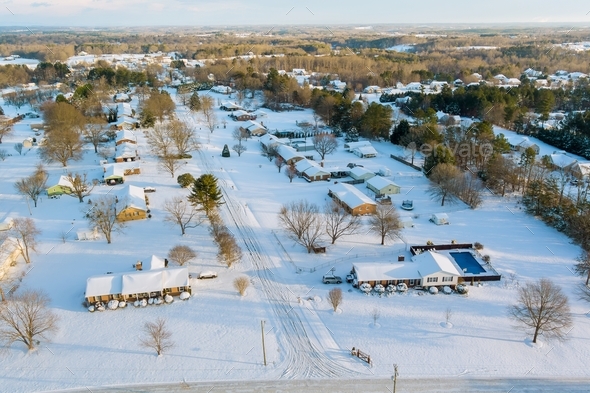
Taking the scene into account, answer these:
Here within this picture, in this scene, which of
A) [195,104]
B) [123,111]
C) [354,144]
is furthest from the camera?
[195,104]

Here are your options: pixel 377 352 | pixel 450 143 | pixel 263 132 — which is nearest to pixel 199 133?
pixel 263 132

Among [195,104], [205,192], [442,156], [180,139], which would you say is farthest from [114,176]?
[195,104]

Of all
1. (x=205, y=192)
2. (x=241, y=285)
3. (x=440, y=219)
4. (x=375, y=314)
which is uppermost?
(x=205, y=192)

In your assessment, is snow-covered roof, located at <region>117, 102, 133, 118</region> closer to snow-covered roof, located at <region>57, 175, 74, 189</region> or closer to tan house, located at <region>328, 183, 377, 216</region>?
snow-covered roof, located at <region>57, 175, 74, 189</region>

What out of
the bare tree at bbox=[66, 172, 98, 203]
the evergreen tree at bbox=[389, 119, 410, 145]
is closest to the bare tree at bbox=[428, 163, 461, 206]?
the evergreen tree at bbox=[389, 119, 410, 145]

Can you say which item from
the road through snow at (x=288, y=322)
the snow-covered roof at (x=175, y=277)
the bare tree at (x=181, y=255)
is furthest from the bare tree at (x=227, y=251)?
the snow-covered roof at (x=175, y=277)

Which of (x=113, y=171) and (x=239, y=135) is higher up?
(x=239, y=135)

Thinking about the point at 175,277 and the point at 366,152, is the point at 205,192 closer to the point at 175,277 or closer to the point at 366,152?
the point at 175,277

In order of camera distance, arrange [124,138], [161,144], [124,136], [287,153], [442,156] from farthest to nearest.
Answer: [124,136] < [124,138] < [287,153] < [161,144] < [442,156]

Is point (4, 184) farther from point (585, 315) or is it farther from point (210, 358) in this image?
point (585, 315)
